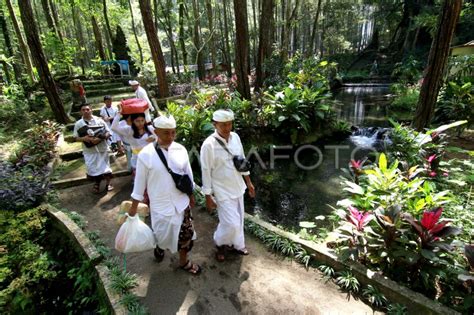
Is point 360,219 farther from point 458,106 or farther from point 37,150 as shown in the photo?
point 458,106

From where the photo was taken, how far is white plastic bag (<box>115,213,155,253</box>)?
2.83m

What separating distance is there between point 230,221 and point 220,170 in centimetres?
65

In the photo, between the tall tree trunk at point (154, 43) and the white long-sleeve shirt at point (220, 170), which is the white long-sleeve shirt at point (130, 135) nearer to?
Result: the white long-sleeve shirt at point (220, 170)

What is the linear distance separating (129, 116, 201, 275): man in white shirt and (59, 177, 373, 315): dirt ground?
0.55 metres

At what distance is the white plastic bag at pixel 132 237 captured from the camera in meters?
2.83

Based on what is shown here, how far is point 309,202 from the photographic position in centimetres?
637

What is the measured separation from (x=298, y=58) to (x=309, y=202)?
458 inches

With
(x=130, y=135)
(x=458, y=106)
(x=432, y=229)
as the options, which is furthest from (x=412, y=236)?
(x=458, y=106)

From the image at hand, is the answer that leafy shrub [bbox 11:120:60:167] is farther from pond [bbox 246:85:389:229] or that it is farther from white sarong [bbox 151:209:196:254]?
pond [bbox 246:85:389:229]

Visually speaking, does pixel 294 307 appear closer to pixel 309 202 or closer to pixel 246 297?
pixel 246 297

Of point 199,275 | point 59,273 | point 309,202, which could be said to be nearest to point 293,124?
point 309,202

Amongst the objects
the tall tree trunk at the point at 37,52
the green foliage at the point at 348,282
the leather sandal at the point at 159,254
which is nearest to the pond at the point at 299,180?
the green foliage at the point at 348,282

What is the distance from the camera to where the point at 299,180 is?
24.7 feet

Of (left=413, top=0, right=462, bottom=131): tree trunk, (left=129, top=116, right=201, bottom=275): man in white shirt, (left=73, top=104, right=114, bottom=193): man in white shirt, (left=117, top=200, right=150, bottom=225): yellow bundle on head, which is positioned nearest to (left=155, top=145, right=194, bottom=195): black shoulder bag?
(left=129, top=116, right=201, bottom=275): man in white shirt
